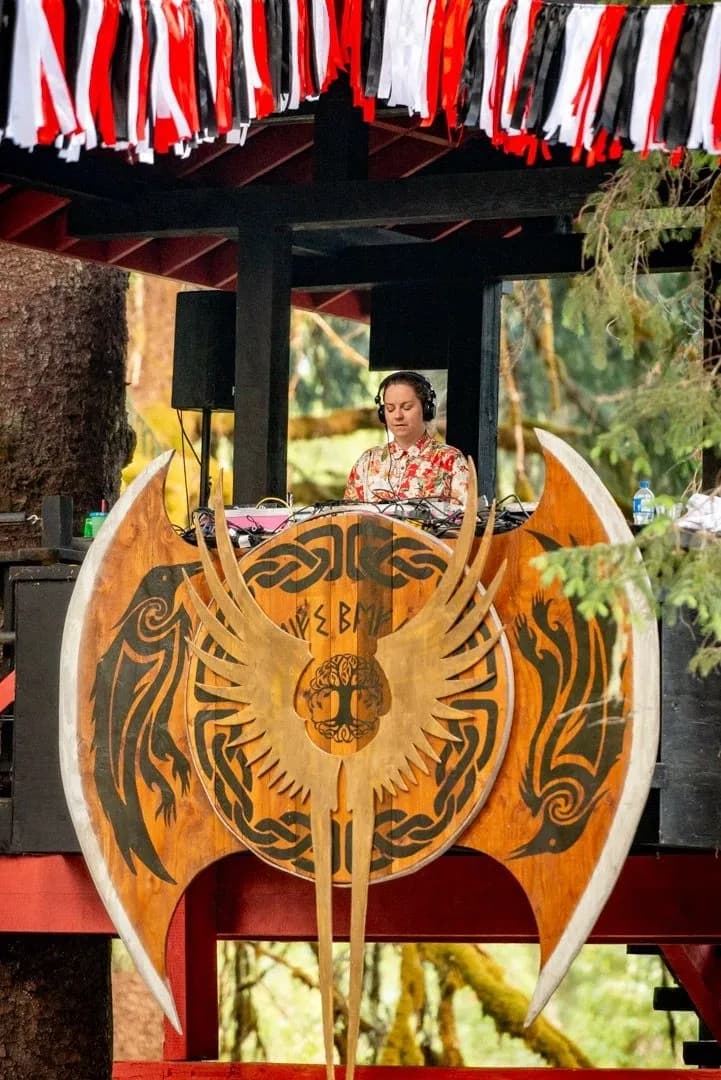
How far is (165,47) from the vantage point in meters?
7.38

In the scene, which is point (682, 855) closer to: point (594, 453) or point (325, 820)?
point (325, 820)

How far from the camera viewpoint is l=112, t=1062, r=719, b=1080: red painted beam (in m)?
8.18

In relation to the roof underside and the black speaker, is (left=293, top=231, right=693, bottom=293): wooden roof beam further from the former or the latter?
the black speaker

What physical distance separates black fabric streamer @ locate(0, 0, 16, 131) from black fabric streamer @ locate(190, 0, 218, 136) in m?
0.57

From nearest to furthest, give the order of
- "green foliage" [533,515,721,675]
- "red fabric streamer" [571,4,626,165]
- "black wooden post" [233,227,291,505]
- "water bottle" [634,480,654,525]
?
"green foliage" [533,515,721,675] → "red fabric streamer" [571,4,626,165] → "water bottle" [634,480,654,525] → "black wooden post" [233,227,291,505]

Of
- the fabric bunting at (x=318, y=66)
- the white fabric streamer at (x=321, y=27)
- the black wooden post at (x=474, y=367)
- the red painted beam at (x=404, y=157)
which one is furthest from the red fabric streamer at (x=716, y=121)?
the black wooden post at (x=474, y=367)

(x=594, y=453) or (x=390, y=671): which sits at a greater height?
(x=594, y=453)

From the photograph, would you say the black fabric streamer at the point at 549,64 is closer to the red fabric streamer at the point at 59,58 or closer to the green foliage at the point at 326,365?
the red fabric streamer at the point at 59,58

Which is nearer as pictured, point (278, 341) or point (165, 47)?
point (165, 47)

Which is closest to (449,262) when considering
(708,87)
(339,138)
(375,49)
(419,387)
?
(339,138)

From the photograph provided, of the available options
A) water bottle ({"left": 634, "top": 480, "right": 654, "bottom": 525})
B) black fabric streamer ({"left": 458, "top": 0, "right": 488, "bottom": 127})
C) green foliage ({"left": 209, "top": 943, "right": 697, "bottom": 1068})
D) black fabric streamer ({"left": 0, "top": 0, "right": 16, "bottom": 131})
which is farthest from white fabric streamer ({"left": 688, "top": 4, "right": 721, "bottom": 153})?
green foliage ({"left": 209, "top": 943, "right": 697, "bottom": 1068})

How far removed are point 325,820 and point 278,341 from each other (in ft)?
6.63

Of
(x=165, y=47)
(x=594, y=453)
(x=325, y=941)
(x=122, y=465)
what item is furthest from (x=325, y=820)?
(x=122, y=465)

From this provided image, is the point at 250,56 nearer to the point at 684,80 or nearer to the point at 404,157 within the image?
the point at 684,80
